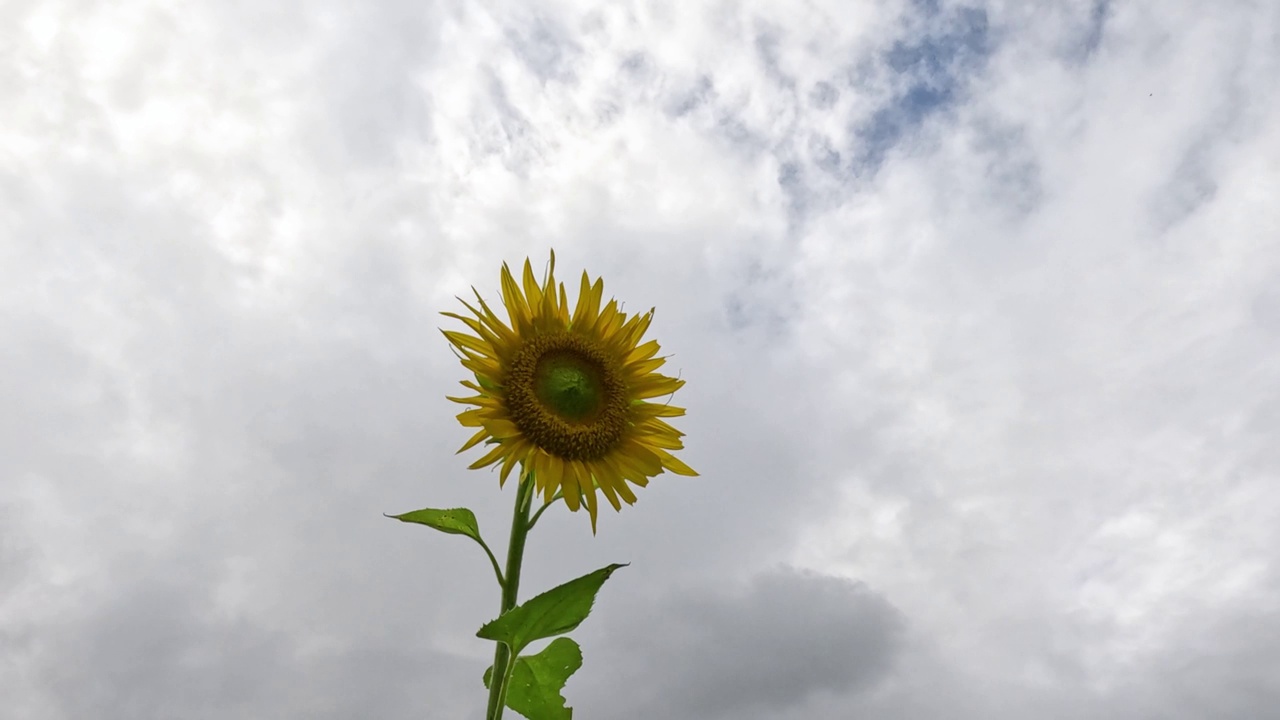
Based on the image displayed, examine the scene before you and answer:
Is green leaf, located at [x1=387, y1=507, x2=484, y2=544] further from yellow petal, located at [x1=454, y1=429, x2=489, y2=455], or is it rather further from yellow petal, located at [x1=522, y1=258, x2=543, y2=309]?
yellow petal, located at [x1=522, y1=258, x2=543, y2=309]

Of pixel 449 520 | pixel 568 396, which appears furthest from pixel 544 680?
pixel 568 396

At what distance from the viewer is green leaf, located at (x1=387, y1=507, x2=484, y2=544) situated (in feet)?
14.6

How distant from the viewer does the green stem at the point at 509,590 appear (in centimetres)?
418

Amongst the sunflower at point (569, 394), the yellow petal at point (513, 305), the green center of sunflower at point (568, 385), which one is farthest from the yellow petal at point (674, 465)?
the yellow petal at point (513, 305)

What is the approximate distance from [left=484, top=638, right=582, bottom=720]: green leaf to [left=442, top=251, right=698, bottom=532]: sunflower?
71cm

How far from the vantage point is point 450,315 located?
5.32 meters

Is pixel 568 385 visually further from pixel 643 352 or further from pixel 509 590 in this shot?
pixel 509 590

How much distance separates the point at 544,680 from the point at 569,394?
1.59m

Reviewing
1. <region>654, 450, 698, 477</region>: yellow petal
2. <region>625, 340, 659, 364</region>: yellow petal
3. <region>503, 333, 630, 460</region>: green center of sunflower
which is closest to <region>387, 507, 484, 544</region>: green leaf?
<region>503, 333, 630, 460</region>: green center of sunflower

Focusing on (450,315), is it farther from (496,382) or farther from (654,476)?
(654,476)

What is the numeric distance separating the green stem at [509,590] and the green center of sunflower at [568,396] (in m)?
0.82

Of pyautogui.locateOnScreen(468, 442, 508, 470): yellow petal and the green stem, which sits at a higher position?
pyautogui.locateOnScreen(468, 442, 508, 470): yellow petal

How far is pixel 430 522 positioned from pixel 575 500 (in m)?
0.94

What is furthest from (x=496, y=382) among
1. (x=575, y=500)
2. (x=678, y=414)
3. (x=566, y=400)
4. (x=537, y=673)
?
(x=537, y=673)
